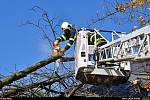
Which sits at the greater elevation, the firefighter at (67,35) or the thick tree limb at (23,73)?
the firefighter at (67,35)

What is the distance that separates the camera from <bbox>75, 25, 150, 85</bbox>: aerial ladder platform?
8750 mm

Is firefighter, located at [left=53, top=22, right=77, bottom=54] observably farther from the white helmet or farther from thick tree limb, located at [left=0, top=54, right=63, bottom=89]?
thick tree limb, located at [left=0, top=54, right=63, bottom=89]

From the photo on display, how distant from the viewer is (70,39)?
35.5ft

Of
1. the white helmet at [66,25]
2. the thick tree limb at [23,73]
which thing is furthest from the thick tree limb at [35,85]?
the white helmet at [66,25]

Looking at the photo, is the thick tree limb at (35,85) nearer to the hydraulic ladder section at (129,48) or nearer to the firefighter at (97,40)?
the firefighter at (97,40)

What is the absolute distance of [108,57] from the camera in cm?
1011

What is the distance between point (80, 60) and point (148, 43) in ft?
8.45

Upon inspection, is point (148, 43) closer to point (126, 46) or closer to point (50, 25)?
point (126, 46)

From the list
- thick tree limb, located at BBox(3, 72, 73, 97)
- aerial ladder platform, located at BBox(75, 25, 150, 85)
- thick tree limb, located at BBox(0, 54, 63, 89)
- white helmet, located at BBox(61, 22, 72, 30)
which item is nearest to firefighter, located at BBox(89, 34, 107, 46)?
aerial ladder platform, located at BBox(75, 25, 150, 85)

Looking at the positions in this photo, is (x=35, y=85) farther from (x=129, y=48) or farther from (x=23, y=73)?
(x=129, y=48)

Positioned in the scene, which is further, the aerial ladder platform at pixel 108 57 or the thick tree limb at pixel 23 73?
the thick tree limb at pixel 23 73

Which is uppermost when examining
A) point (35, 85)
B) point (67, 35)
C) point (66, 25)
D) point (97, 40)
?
point (66, 25)

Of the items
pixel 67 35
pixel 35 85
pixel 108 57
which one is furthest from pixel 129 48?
pixel 35 85

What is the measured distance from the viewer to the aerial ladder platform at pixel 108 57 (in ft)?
28.7
